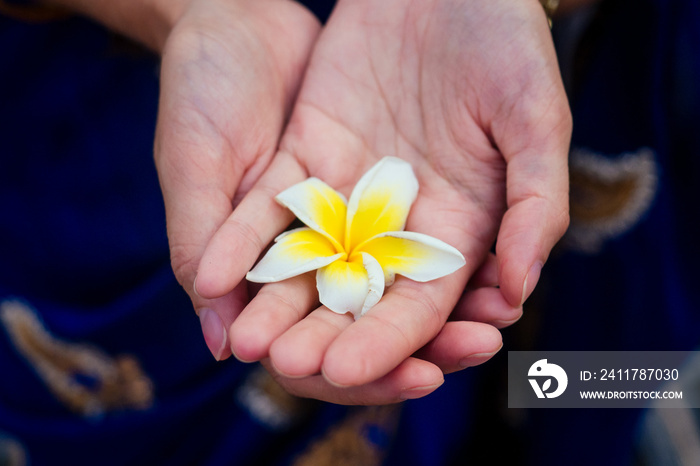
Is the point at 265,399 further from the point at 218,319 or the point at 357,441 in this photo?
the point at 218,319

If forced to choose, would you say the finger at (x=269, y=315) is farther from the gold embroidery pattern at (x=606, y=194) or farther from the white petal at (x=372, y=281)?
the gold embroidery pattern at (x=606, y=194)

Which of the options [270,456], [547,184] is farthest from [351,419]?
[547,184]

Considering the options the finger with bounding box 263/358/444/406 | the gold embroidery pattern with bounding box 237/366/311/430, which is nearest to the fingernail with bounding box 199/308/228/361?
the finger with bounding box 263/358/444/406

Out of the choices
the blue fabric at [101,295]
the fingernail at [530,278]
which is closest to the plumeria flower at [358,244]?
the fingernail at [530,278]

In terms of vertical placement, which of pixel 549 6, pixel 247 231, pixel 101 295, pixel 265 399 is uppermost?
pixel 549 6

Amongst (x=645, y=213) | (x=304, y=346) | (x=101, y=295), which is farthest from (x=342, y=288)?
(x=645, y=213)

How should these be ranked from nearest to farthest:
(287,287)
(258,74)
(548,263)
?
(287,287) < (258,74) < (548,263)

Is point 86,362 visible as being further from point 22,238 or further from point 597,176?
point 597,176
